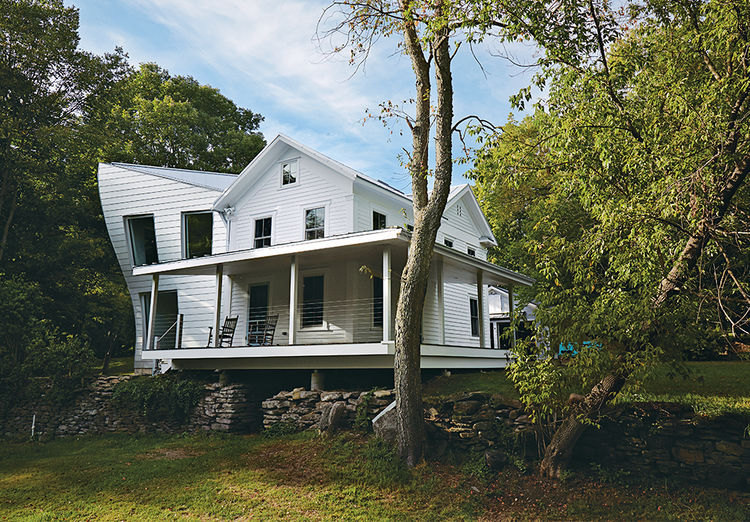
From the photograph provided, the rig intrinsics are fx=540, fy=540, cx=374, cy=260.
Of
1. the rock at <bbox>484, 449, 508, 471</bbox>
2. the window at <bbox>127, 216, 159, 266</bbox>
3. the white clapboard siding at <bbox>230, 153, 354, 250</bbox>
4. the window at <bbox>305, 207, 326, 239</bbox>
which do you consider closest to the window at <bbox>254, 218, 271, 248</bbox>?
the white clapboard siding at <bbox>230, 153, 354, 250</bbox>

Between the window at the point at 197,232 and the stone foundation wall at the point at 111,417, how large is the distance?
15.6ft

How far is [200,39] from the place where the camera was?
12.6 meters

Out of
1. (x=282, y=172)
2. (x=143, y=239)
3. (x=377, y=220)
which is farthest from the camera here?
(x=143, y=239)

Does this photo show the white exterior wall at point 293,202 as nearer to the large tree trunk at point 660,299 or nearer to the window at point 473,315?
the window at point 473,315

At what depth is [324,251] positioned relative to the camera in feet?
41.5

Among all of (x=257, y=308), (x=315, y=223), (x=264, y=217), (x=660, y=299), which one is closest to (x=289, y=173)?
(x=264, y=217)

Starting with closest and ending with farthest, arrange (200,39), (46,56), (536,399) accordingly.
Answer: (536,399) → (200,39) → (46,56)

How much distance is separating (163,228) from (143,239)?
1073mm

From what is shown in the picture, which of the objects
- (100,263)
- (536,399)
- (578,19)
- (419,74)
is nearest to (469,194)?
(419,74)

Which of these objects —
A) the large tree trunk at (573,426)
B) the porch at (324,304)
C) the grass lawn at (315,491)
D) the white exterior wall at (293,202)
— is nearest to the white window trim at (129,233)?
the porch at (324,304)

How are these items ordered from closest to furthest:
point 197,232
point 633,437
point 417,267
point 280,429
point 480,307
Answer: point 633,437, point 417,267, point 280,429, point 480,307, point 197,232

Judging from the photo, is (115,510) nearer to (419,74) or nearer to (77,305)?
(419,74)

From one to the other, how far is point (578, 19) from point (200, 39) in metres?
8.48

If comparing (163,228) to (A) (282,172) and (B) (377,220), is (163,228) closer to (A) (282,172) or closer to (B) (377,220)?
(A) (282,172)
